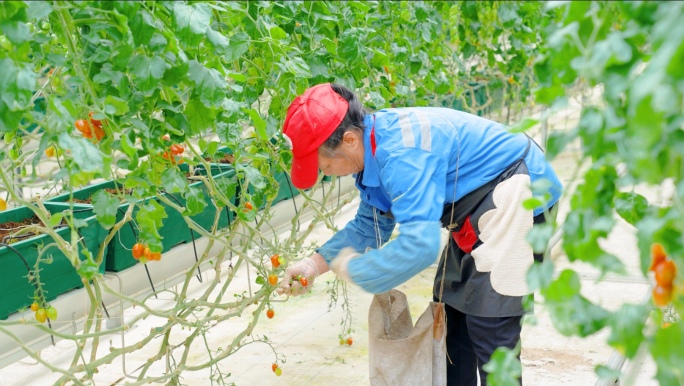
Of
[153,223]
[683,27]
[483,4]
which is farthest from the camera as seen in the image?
[483,4]

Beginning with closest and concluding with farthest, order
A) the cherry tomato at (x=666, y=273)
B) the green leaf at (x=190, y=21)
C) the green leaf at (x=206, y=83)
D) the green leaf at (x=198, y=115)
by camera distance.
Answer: the cherry tomato at (x=666, y=273) → the green leaf at (x=190, y=21) → the green leaf at (x=206, y=83) → the green leaf at (x=198, y=115)

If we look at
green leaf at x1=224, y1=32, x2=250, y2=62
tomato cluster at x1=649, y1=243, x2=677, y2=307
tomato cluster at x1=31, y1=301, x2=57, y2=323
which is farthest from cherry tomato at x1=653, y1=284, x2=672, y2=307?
tomato cluster at x1=31, y1=301, x2=57, y2=323

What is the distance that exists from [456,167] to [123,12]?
94cm

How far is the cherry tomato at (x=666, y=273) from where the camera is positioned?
100cm

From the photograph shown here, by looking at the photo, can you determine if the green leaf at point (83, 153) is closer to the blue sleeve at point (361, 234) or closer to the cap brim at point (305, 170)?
the cap brim at point (305, 170)

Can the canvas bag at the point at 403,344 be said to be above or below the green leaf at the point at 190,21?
below

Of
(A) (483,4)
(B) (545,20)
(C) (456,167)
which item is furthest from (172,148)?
(A) (483,4)

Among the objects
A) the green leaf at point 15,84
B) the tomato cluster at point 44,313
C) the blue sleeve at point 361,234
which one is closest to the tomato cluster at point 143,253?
the tomato cluster at point 44,313

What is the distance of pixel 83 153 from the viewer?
4.64 ft

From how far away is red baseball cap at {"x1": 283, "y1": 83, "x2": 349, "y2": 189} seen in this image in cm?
198

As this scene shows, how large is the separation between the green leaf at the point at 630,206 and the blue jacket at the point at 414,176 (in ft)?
1.50

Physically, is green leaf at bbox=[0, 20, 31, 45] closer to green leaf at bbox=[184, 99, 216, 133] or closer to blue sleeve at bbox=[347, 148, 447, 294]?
green leaf at bbox=[184, 99, 216, 133]

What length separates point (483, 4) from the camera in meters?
4.46

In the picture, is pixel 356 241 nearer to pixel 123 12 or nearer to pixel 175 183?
pixel 175 183
